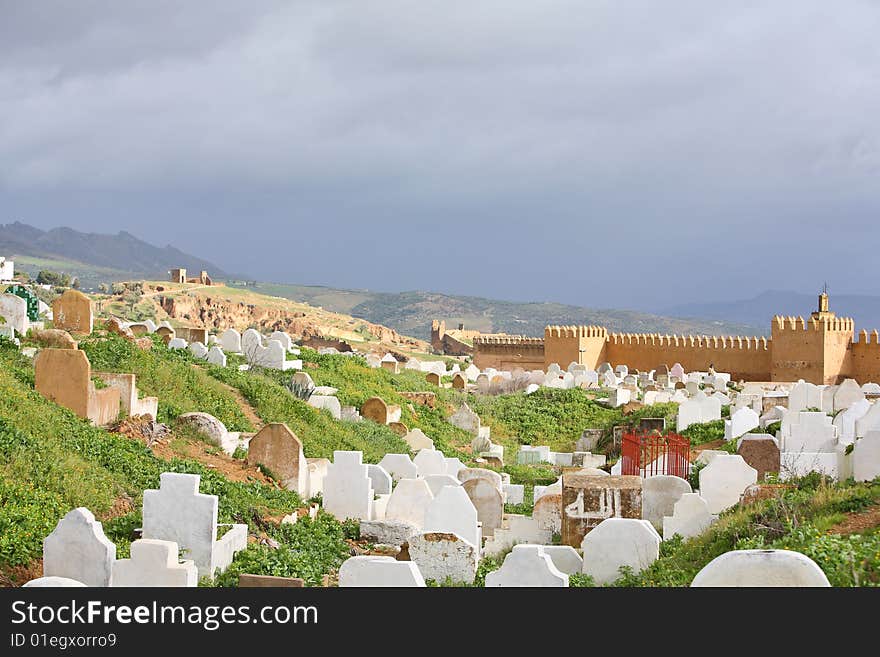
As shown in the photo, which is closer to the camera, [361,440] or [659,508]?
[659,508]

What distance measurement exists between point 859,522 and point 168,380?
10.9 m

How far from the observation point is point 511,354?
44.8 meters

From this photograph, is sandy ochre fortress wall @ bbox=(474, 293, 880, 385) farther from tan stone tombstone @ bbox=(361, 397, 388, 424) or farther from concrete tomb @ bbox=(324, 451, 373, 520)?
concrete tomb @ bbox=(324, 451, 373, 520)

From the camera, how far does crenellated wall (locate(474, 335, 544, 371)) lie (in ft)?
144

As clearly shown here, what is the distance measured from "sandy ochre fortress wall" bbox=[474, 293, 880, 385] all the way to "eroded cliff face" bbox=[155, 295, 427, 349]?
2320 centimetres

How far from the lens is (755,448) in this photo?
13.3 metres

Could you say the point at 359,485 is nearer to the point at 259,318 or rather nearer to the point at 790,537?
the point at 790,537

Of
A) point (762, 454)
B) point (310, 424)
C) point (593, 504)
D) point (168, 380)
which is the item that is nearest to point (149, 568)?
point (593, 504)

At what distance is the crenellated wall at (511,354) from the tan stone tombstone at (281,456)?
1188 inches

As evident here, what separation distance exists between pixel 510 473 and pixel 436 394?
7465 millimetres

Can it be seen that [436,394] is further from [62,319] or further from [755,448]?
[755,448]
